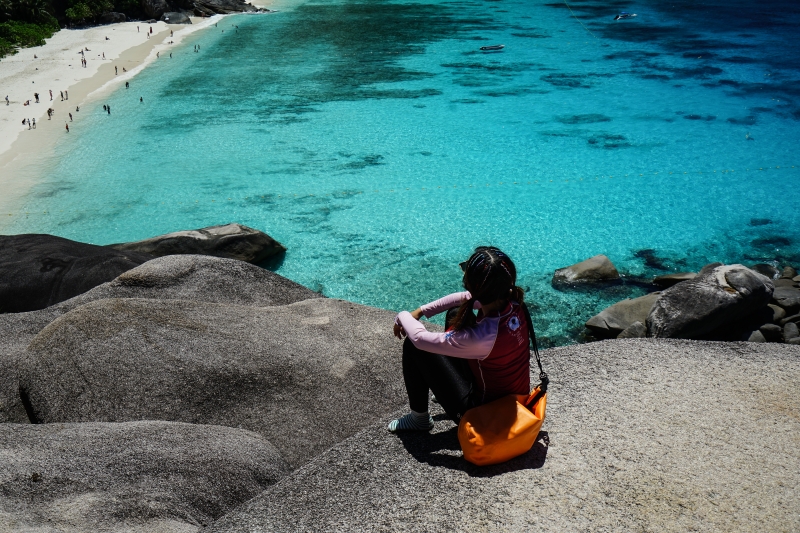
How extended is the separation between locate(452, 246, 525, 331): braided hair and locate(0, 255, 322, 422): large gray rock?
13.8 feet

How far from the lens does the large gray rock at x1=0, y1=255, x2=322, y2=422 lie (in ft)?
22.1

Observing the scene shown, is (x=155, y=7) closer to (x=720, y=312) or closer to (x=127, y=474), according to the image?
(x=720, y=312)

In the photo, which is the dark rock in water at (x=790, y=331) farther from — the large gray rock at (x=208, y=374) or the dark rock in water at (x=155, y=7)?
the dark rock in water at (x=155, y=7)

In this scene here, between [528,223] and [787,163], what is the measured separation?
753cm

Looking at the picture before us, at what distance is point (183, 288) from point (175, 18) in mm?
33666

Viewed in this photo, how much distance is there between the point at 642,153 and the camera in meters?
17.4

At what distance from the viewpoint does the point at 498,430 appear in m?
3.94

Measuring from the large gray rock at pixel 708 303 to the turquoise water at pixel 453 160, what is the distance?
1.82m

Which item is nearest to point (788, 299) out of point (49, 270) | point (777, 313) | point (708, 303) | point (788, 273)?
point (777, 313)

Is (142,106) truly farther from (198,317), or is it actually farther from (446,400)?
(446,400)

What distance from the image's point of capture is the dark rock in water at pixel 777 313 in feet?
28.7

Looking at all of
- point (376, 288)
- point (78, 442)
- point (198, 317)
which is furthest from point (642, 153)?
point (78, 442)

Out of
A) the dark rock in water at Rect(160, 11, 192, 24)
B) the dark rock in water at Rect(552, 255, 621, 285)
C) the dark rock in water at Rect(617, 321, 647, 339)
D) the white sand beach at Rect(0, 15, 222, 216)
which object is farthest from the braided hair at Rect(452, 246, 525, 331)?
the dark rock in water at Rect(160, 11, 192, 24)

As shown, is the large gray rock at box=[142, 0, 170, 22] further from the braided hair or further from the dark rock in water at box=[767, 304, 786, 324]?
the braided hair
